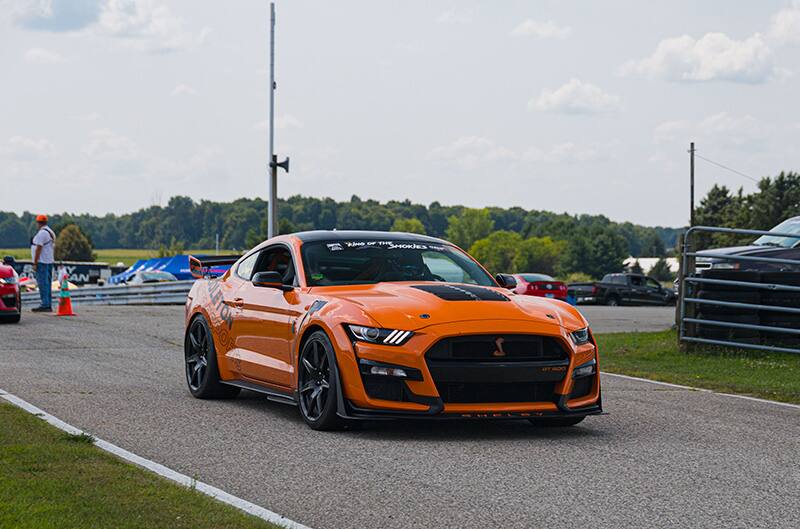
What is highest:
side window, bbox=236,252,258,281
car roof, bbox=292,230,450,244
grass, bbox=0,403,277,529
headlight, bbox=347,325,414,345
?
car roof, bbox=292,230,450,244

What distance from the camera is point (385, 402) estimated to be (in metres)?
7.88

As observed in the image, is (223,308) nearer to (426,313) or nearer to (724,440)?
(426,313)

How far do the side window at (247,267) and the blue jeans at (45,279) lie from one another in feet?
39.8

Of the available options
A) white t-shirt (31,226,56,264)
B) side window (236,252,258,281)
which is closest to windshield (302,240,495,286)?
side window (236,252,258,281)

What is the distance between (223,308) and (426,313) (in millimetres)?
2670

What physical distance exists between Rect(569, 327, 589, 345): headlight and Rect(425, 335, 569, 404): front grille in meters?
0.26

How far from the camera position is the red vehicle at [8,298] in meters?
19.2

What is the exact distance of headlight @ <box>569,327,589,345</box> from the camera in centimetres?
825

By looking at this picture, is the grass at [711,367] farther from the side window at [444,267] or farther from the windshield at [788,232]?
the side window at [444,267]

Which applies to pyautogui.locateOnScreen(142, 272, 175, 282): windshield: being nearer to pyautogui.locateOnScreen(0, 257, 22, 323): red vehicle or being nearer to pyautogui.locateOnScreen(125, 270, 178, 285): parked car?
pyautogui.locateOnScreen(125, 270, 178, 285): parked car

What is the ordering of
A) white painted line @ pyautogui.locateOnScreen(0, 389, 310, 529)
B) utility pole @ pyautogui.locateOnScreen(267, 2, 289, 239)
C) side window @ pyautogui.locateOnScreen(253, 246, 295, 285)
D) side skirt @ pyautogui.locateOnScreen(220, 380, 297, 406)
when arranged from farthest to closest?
utility pole @ pyautogui.locateOnScreen(267, 2, 289, 239)
side window @ pyautogui.locateOnScreen(253, 246, 295, 285)
side skirt @ pyautogui.locateOnScreen(220, 380, 297, 406)
white painted line @ pyautogui.locateOnScreen(0, 389, 310, 529)

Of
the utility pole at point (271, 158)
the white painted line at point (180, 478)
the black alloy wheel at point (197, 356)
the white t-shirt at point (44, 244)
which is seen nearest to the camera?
the white painted line at point (180, 478)

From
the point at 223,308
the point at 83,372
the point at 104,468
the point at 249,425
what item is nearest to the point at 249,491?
the point at 104,468

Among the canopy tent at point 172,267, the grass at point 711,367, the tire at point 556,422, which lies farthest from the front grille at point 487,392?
the canopy tent at point 172,267
